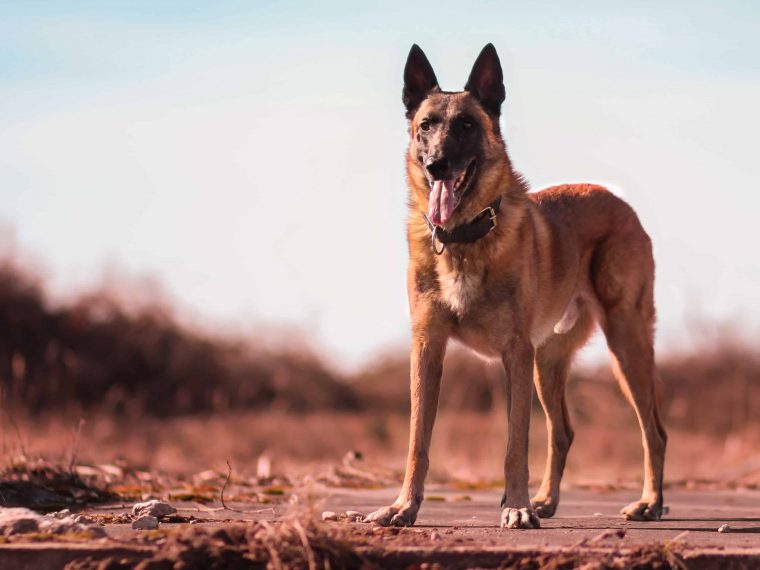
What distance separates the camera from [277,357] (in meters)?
18.7

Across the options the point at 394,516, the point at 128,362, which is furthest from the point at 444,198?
the point at 128,362

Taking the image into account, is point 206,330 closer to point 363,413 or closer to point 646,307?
point 363,413

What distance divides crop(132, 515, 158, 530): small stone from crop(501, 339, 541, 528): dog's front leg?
1.73 metres

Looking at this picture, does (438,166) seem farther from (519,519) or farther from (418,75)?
(519,519)

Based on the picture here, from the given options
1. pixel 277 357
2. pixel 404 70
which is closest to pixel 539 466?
pixel 277 357

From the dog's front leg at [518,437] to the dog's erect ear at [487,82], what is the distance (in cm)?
148

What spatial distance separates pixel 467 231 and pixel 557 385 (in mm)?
1793

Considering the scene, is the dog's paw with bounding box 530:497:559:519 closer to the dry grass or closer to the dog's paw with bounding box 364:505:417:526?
the dog's paw with bounding box 364:505:417:526

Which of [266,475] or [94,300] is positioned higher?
[94,300]

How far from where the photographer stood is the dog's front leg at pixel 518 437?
18.3 ft

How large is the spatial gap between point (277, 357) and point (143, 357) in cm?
245

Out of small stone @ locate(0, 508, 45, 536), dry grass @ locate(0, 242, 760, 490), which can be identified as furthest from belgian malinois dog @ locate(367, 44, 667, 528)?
dry grass @ locate(0, 242, 760, 490)

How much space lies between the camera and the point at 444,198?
19.7 ft

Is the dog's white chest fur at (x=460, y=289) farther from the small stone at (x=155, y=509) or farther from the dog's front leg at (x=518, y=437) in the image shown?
the small stone at (x=155, y=509)
